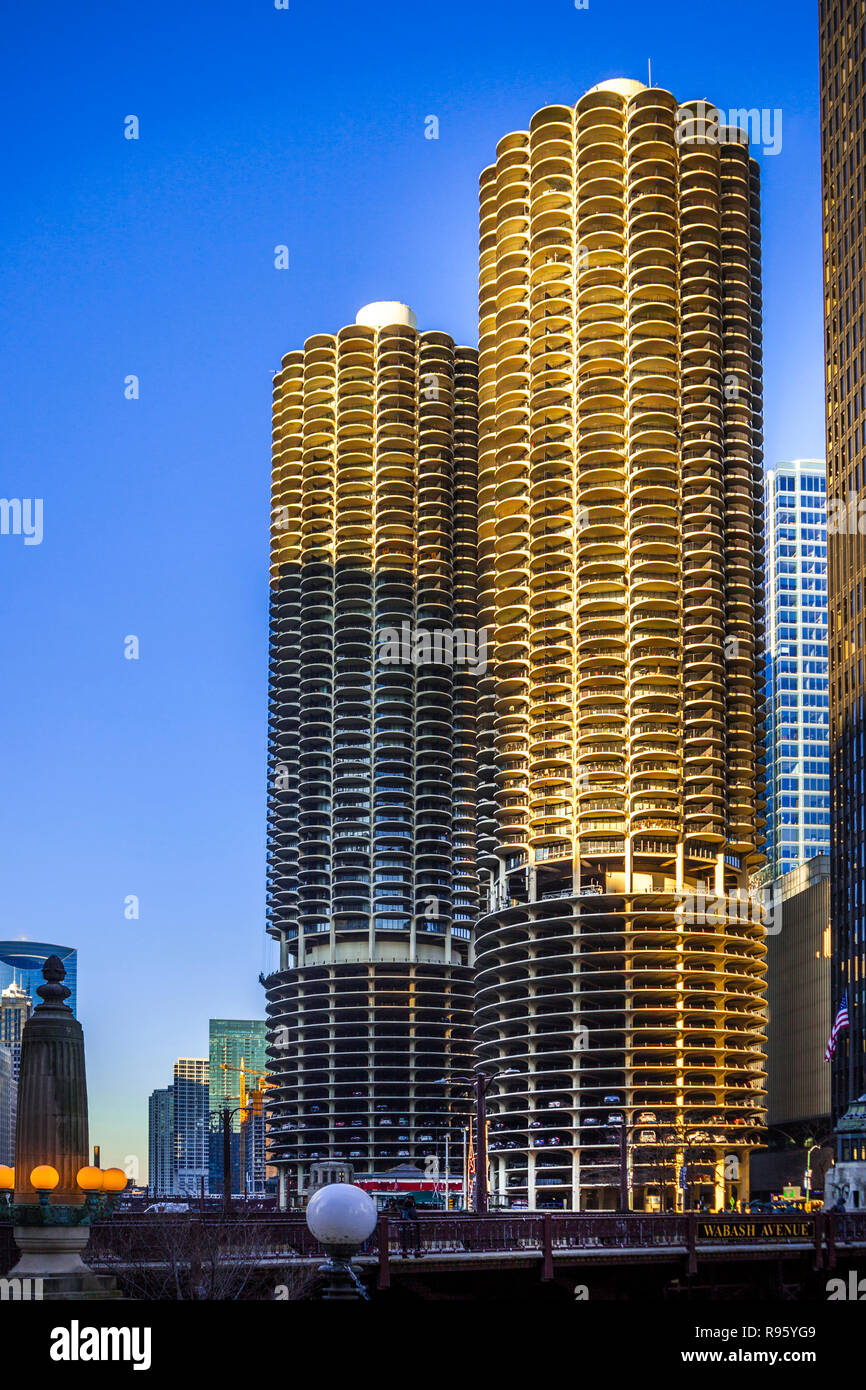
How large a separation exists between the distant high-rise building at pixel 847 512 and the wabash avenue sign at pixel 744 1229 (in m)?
96.7

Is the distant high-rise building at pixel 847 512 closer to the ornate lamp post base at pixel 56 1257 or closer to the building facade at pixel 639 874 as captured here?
the building facade at pixel 639 874

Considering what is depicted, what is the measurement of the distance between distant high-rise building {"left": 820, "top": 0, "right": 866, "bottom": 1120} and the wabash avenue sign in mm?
96689

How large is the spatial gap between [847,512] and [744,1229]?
368 ft

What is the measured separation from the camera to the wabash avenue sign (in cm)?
5894

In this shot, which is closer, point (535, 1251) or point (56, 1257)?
point (56, 1257)

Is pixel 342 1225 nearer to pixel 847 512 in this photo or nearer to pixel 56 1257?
pixel 56 1257

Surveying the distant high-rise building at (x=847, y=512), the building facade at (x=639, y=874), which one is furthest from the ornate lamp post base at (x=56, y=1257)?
the building facade at (x=639, y=874)

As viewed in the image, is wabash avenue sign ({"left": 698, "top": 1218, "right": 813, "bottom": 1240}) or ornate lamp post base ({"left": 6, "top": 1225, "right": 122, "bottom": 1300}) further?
wabash avenue sign ({"left": 698, "top": 1218, "right": 813, "bottom": 1240})

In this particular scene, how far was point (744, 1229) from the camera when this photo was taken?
59.1m

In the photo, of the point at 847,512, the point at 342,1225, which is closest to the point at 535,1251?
the point at 342,1225

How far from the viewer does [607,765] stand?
194 metres

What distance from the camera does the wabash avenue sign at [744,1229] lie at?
58.9 metres

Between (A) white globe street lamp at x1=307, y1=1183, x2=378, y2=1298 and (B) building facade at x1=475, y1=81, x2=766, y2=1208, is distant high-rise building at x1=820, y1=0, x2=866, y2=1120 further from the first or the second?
(A) white globe street lamp at x1=307, y1=1183, x2=378, y2=1298

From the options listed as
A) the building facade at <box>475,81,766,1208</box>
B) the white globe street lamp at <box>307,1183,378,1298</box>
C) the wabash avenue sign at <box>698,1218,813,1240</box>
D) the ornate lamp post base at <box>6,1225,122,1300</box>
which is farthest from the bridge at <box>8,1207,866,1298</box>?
the building facade at <box>475,81,766,1208</box>
